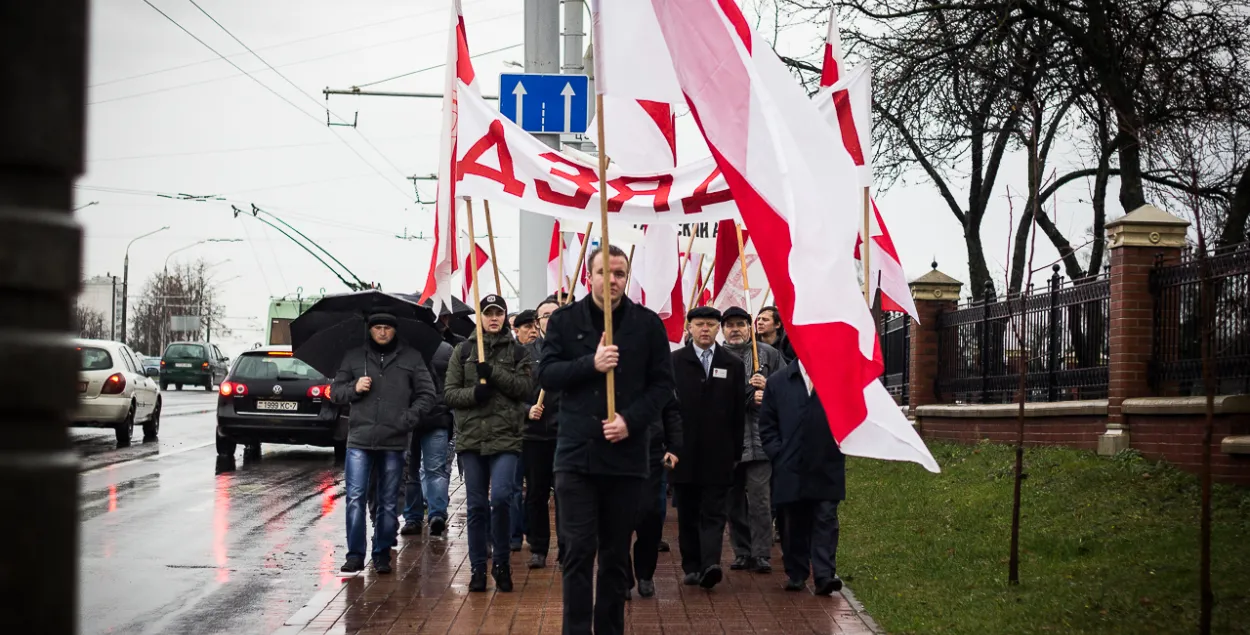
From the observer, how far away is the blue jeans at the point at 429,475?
11.9 metres

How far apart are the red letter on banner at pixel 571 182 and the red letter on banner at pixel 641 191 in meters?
0.22

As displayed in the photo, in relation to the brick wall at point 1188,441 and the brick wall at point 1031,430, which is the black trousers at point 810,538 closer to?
the brick wall at point 1188,441

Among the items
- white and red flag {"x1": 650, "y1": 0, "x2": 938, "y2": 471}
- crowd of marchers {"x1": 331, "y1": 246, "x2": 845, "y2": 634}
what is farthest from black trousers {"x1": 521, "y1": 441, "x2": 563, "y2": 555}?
white and red flag {"x1": 650, "y1": 0, "x2": 938, "y2": 471}

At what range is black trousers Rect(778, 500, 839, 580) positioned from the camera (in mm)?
9133

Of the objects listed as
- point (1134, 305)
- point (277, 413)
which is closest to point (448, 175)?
point (1134, 305)

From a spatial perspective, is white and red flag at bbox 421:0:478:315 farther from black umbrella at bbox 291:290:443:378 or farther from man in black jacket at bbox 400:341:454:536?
man in black jacket at bbox 400:341:454:536

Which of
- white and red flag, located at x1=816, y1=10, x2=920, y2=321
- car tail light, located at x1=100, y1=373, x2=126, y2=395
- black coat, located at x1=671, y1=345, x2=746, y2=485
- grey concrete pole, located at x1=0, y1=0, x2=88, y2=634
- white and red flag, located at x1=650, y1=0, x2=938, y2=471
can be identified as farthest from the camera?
car tail light, located at x1=100, y1=373, x2=126, y2=395

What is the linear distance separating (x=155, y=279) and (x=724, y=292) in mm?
92335

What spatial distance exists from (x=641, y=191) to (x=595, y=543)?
4.21 meters

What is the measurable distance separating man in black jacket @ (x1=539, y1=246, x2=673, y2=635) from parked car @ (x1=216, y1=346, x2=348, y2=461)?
43.9 ft

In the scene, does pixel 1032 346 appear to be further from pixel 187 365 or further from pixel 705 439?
pixel 187 365

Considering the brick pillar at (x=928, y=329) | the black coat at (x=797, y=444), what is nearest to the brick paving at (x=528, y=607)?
the black coat at (x=797, y=444)

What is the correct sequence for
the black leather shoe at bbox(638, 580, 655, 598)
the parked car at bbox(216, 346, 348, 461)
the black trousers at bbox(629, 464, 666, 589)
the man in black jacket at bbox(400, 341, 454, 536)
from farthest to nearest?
the parked car at bbox(216, 346, 348, 461) < the man in black jacket at bbox(400, 341, 454, 536) < the black leather shoe at bbox(638, 580, 655, 598) < the black trousers at bbox(629, 464, 666, 589)

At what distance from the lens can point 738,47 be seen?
6.73 metres
